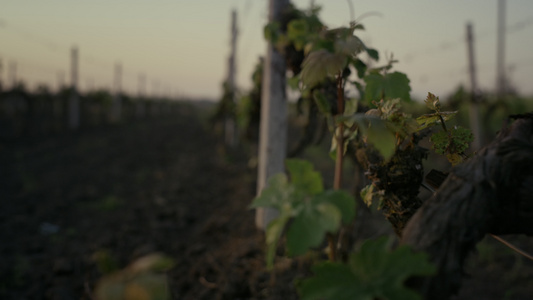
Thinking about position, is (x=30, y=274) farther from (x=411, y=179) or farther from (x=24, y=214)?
(x=411, y=179)

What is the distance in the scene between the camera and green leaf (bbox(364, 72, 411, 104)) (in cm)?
139

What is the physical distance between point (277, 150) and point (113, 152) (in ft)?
31.1

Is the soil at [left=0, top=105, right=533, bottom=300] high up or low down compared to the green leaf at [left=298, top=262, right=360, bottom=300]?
down

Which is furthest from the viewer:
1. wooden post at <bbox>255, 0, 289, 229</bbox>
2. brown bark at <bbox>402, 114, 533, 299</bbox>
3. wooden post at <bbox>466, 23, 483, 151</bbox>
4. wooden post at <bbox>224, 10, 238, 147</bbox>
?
wooden post at <bbox>224, 10, 238, 147</bbox>

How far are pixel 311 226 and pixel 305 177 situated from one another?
127mm

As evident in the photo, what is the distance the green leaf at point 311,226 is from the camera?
2.50 ft

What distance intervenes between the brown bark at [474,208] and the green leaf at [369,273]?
81 mm

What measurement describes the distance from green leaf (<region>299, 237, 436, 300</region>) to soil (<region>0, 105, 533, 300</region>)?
40 centimetres

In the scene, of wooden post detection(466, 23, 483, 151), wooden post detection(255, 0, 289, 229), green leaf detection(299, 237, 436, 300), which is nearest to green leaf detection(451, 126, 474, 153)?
green leaf detection(299, 237, 436, 300)

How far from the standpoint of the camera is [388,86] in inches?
55.5

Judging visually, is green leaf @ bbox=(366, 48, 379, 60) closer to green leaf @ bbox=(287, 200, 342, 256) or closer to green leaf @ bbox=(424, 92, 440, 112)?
green leaf @ bbox=(424, 92, 440, 112)

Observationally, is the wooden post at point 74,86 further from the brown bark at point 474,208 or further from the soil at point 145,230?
the brown bark at point 474,208

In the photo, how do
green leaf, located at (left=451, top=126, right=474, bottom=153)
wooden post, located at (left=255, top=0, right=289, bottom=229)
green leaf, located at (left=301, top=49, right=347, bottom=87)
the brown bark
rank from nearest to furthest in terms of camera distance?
the brown bark, green leaf, located at (left=301, top=49, right=347, bottom=87), green leaf, located at (left=451, top=126, right=474, bottom=153), wooden post, located at (left=255, top=0, right=289, bottom=229)

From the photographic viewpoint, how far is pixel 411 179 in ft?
4.68
